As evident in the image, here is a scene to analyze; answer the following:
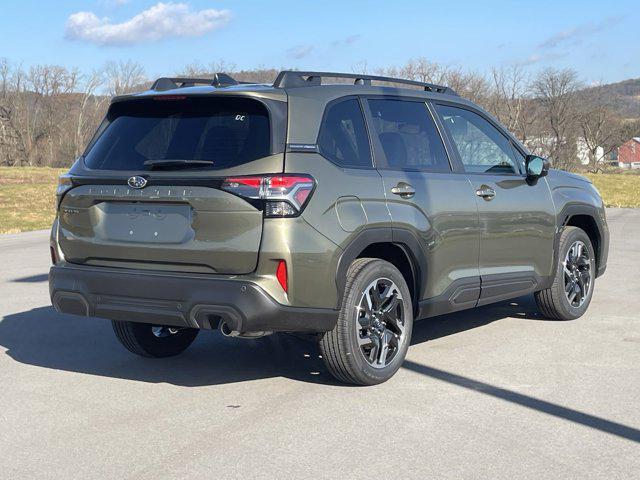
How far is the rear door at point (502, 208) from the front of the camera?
263 inches

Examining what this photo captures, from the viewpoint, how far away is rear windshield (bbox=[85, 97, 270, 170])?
17.1 feet

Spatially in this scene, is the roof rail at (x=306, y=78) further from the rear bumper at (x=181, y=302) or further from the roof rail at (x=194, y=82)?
the rear bumper at (x=181, y=302)

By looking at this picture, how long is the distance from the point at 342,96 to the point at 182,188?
1221 millimetres

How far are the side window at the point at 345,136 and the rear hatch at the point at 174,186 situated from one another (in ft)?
1.13

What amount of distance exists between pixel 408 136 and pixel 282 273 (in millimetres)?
1694

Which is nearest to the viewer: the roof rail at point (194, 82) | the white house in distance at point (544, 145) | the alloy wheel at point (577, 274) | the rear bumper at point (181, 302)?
the rear bumper at point (181, 302)

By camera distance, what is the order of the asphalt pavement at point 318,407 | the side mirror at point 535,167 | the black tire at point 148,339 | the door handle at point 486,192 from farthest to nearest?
1. the side mirror at point 535,167
2. the door handle at point 486,192
3. the black tire at point 148,339
4. the asphalt pavement at point 318,407

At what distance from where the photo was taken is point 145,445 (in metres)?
4.53

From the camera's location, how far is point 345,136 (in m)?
5.66

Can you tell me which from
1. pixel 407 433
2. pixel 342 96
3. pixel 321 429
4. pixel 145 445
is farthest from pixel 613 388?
pixel 145 445

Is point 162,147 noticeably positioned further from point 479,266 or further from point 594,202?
point 594,202

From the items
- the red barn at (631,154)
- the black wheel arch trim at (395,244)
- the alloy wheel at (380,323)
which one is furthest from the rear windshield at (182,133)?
the red barn at (631,154)

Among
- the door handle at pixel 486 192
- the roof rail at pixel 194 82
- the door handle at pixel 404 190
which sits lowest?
the door handle at pixel 486 192

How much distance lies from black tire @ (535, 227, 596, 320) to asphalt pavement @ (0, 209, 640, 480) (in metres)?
0.15
